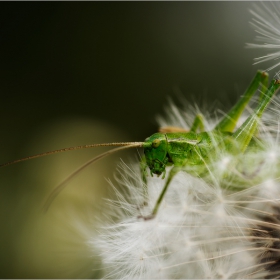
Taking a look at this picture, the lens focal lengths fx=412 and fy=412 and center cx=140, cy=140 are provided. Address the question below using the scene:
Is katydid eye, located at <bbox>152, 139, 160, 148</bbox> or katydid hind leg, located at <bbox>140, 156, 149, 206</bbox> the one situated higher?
katydid eye, located at <bbox>152, 139, 160, 148</bbox>

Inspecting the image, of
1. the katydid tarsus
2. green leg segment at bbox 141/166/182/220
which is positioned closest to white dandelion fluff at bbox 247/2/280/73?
the katydid tarsus

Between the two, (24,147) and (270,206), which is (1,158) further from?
(270,206)

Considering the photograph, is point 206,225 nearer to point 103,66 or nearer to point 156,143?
point 156,143

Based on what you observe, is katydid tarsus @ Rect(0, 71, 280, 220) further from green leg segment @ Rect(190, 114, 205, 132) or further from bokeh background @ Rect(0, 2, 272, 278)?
bokeh background @ Rect(0, 2, 272, 278)

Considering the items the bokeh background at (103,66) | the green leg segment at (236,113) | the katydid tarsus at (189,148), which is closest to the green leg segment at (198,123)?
the green leg segment at (236,113)

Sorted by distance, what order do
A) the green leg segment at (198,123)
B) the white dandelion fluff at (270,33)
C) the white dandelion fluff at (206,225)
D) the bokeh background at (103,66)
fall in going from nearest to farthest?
the white dandelion fluff at (206,225), the white dandelion fluff at (270,33), the green leg segment at (198,123), the bokeh background at (103,66)

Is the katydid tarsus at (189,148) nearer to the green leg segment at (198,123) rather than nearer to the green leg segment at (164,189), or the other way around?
the green leg segment at (164,189)

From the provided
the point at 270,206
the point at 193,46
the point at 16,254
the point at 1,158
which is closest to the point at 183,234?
the point at 270,206

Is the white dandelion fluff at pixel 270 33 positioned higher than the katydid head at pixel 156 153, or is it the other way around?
the white dandelion fluff at pixel 270 33
